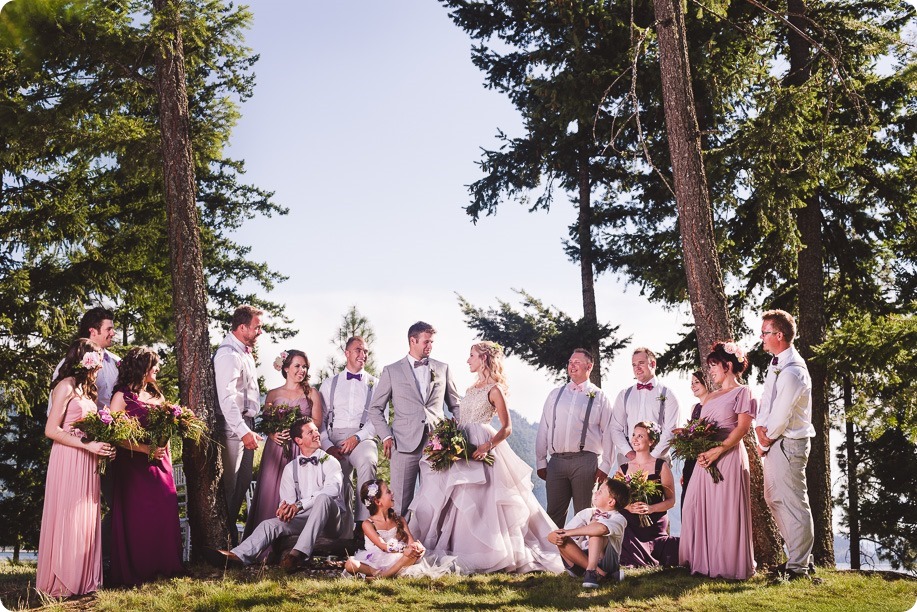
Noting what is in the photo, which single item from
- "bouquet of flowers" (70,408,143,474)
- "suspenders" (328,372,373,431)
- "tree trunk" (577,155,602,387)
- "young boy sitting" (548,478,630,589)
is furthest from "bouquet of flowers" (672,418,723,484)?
"tree trunk" (577,155,602,387)

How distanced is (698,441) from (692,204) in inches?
134

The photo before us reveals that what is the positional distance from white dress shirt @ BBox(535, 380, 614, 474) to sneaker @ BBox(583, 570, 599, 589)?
1.91 meters

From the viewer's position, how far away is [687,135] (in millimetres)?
10164

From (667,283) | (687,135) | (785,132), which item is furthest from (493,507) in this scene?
(667,283)

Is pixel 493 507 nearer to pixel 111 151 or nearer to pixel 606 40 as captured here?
pixel 111 151

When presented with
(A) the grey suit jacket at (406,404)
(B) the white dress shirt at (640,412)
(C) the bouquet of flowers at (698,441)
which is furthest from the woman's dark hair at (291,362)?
(C) the bouquet of flowers at (698,441)

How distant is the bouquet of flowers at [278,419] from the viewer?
8.53m

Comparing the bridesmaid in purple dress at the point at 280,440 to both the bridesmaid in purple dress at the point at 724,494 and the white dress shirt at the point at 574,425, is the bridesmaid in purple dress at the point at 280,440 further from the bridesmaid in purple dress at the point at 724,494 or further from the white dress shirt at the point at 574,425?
the bridesmaid in purple dress at the point at 724,494

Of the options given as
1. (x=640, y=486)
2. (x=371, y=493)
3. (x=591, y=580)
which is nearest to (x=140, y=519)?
(x=371, y=493)

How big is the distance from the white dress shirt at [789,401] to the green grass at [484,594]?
55.6 inches

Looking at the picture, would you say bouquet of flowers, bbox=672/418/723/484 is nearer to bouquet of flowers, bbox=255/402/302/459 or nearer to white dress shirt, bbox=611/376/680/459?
white dress shirt, bbox=611/376/680/459

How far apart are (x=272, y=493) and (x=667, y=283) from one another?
30.9ft

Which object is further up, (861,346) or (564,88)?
(564,88)

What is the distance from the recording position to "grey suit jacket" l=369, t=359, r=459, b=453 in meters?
8.90
